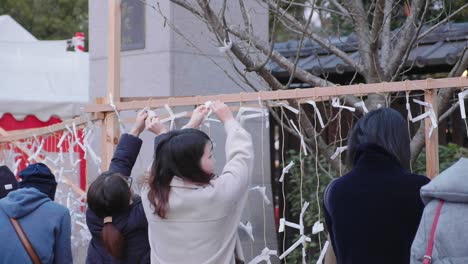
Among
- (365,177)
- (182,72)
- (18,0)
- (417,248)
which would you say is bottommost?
(417,248)

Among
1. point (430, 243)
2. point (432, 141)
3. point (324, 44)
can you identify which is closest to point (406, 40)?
point (324, 44)

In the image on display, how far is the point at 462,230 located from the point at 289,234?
4.04 metres

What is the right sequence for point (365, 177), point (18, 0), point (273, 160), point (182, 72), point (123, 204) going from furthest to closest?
point (18, 0) → point (273, 160) → point (182, 72) → point (123, 204) → point (365, 177)

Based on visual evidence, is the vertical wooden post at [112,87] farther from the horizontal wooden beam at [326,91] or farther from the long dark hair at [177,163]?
the long dark hair at [177,163]

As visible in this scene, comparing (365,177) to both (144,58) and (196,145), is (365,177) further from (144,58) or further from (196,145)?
(144,58)

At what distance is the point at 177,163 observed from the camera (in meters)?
3.01

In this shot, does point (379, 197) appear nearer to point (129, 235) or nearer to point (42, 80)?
point (129, 235)

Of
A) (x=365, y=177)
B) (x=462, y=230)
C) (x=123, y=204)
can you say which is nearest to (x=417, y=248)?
(x=462, y=230)

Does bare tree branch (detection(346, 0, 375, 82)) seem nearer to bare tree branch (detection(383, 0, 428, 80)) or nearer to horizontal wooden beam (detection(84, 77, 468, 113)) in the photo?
bare tree branch (detection(383, 0, 428, 80))

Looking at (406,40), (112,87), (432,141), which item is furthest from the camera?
(112,87)

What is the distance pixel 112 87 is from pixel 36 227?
1.21 metres

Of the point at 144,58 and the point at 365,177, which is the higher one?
the point at 144,58

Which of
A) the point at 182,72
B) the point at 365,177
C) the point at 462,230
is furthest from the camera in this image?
the point at 182,72

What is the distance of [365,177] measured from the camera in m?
2.80
